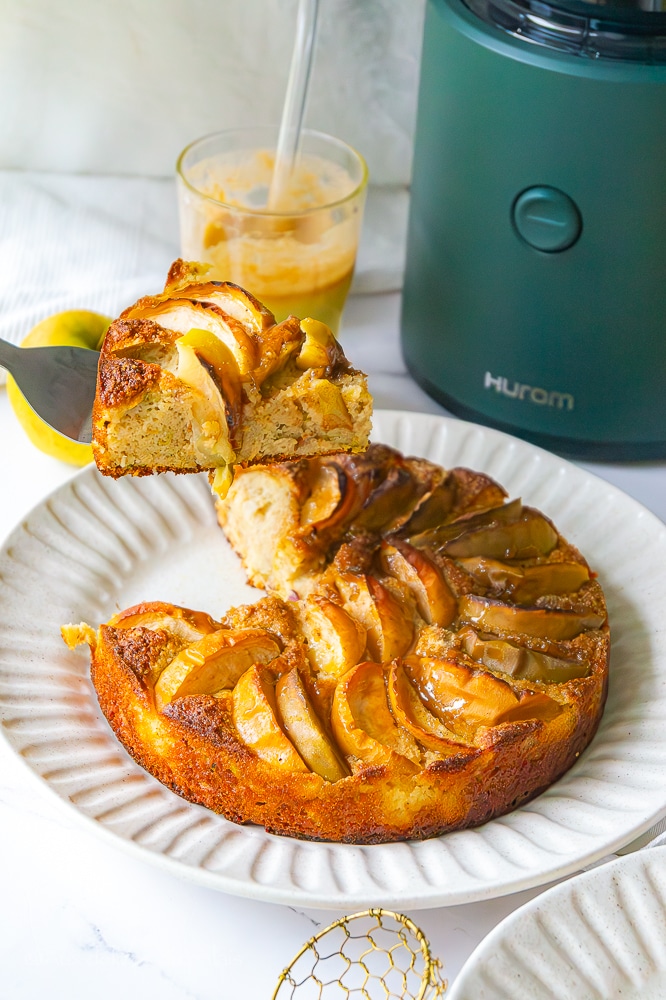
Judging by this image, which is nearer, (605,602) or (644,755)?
(644,755)

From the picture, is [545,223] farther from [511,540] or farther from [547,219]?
[511,540]

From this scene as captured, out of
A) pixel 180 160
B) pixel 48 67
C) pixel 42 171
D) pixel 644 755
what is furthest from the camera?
pixel 42 171

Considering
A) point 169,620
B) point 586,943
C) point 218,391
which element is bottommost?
point 169,620

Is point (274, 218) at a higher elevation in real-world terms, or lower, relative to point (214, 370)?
lower

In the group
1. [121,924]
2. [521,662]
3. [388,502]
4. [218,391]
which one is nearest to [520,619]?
[521,662]

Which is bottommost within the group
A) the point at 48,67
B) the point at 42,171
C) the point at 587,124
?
the point at 42,171

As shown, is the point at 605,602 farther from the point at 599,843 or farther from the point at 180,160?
the point at 180,160

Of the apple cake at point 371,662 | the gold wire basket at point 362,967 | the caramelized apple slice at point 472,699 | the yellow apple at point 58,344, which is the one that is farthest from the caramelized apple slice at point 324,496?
the gold wire basket at point 362,967

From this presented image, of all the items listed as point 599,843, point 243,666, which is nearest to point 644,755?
point 599,843
